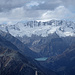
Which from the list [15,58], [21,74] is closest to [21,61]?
[15,58]

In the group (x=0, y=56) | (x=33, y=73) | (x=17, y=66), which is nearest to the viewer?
(x=33, y=73)

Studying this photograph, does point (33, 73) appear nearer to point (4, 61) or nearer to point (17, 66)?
point (17, 66)

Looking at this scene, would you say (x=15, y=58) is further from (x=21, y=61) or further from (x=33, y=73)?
(x=33, y=73)

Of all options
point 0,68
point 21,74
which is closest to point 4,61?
point 0,68

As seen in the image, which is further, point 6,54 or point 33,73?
point 6,54

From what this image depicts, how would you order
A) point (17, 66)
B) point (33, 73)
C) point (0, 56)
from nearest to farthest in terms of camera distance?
point (33, 73) < point (17, 66) < point (0, 56)

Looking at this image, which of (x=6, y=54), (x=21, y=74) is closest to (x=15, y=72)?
(x=21, y=74)

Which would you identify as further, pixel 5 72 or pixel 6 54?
pixel 6 54

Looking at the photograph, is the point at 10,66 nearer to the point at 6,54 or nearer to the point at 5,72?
the point at 5,72
